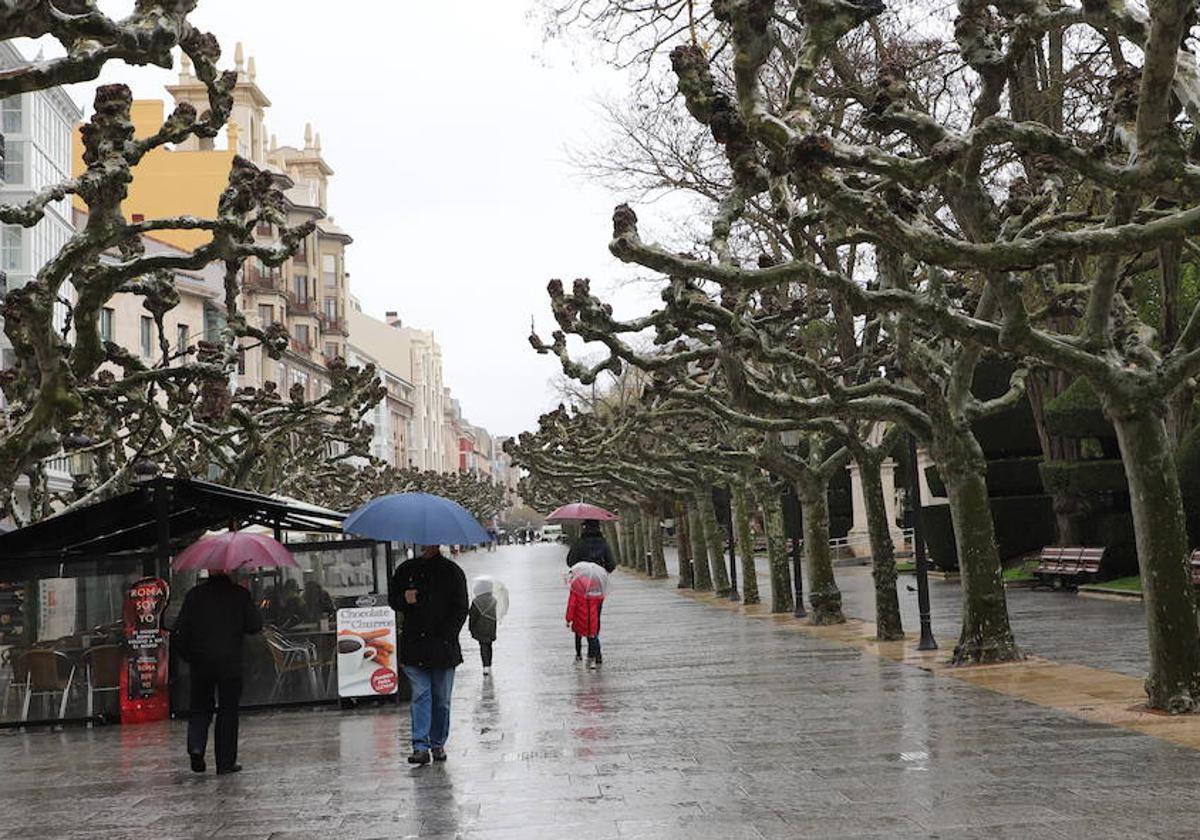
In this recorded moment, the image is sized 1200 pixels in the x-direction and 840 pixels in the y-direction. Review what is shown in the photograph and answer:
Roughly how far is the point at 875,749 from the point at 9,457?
6854 millimetres

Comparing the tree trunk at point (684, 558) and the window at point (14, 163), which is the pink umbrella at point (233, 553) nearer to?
the tree trunk at point (684, 558)

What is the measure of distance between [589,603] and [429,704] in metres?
8.22

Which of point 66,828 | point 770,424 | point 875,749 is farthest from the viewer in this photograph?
point 770,424

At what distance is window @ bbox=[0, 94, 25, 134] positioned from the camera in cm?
4200

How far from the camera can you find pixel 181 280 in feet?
200

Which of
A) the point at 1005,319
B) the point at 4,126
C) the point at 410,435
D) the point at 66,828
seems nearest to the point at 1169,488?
the point at 1005,319

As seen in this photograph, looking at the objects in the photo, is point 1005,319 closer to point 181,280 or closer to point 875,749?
point 875,749

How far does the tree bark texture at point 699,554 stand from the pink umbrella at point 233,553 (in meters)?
29.7

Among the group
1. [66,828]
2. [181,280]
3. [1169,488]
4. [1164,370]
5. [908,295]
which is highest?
[181,280]

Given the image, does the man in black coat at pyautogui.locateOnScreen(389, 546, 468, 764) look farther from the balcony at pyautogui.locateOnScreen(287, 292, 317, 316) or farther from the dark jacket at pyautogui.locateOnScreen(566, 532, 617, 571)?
the balcony at pyautogui.locateOnScreen(287, 292, 317, 316)

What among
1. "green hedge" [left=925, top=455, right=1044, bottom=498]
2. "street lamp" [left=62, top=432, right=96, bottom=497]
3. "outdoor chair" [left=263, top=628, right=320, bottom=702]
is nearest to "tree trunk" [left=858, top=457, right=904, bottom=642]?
"outdoor chair" [left=263, top=628, right=320, bottom=702]

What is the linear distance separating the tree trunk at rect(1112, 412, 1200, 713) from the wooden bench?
18953 mm

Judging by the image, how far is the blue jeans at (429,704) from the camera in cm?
1120

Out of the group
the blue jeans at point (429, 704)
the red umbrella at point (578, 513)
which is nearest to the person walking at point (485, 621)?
the red umbrella at point (578, 513)
